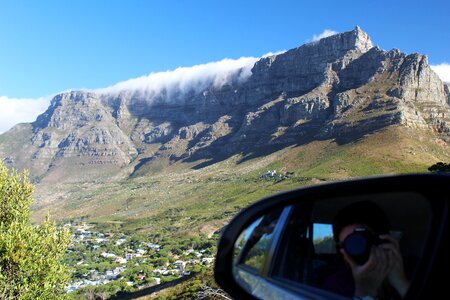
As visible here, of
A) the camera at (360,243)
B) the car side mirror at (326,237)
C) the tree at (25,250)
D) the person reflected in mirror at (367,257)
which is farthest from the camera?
the tree at (25,250)

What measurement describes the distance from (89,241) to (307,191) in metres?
168

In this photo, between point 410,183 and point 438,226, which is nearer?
point 438,226

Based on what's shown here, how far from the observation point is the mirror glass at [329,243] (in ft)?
7.66

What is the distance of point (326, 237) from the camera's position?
3.12 meters

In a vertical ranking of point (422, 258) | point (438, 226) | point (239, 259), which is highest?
point (438, 226)

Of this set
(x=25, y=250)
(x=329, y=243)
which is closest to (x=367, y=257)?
(x=329, y=243)

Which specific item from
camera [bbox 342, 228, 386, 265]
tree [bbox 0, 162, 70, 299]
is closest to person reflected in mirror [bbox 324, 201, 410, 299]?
camera [bbox 342, 228, 386, 265]

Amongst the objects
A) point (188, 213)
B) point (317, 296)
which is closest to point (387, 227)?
point (317, 296)

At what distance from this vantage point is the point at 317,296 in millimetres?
2883

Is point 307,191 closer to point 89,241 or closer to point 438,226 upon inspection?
point 438,226

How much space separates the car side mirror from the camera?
219 centimetres

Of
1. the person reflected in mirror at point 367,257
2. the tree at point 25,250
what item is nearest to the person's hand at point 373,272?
the person reflected in mirror at point 367,257

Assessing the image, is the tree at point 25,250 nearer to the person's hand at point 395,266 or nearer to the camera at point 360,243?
the camera at point 360,243

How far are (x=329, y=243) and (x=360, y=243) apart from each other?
1.88 feet
